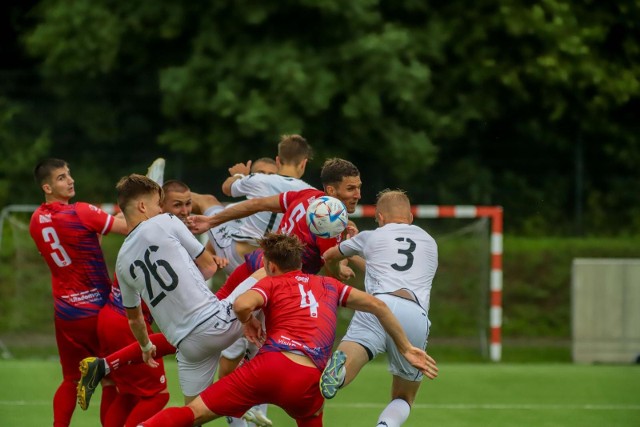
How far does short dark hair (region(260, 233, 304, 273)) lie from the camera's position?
708 centimetres

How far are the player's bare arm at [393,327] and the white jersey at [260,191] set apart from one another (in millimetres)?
1615

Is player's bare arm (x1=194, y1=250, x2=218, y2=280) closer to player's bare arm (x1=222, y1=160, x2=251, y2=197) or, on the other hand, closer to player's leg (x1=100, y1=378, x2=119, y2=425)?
player's leg (x1=100, y1=378, x2=119, y2=425)

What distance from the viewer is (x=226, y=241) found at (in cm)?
952

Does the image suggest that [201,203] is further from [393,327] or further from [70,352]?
[393,327]

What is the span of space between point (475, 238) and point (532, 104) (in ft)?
14.2

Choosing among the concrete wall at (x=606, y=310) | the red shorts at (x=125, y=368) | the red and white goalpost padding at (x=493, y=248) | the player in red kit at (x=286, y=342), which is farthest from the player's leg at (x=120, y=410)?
the concrete wall at (x=606, y=310)

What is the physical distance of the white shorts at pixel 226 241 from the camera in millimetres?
9422

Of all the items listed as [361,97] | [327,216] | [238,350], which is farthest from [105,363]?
[361,97]

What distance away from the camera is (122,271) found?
7289mm

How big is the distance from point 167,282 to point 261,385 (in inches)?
36.1

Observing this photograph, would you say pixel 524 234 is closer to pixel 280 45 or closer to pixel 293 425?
pixel 280 45

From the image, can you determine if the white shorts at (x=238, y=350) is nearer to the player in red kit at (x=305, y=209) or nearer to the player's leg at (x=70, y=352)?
the player in red kit at (x=305, y=209)

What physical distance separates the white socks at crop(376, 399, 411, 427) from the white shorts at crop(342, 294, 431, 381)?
199mm

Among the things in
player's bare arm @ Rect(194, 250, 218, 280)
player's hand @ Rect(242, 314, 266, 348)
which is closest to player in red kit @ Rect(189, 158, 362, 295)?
player's bare arm @ Rect(194, 250, 218, 280)
